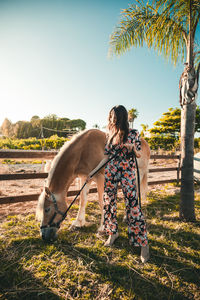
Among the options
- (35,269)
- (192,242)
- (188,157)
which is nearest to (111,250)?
(35,269)

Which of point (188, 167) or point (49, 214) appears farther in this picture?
point (188, 167)

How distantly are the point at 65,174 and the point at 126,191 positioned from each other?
100cm

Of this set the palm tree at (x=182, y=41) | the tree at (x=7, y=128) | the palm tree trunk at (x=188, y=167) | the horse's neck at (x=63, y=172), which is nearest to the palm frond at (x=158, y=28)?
the palm tree at (x=182, y=41)

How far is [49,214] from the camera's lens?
224 cm

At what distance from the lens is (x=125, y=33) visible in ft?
13.3

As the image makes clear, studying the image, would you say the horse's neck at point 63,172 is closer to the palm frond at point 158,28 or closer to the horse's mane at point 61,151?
the horse's mane at point 61,151

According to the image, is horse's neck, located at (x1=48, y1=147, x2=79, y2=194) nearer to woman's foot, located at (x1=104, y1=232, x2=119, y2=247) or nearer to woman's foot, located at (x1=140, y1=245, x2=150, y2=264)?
woman's foot, located at (x1=104, y1=232, x2=119, y2=247)

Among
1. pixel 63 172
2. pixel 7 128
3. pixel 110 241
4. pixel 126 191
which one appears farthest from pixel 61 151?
pixel 7 128

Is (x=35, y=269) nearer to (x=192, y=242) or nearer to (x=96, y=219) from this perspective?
(x=96, y=219)

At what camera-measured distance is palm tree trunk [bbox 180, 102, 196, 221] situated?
3146mm

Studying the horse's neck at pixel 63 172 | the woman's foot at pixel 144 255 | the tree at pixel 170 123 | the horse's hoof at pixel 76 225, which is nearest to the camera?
the woman's foot at pixel 144 255

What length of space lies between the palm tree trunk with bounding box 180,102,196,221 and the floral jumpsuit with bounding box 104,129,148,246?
157cm

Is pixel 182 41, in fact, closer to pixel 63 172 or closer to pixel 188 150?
pixel 188 150

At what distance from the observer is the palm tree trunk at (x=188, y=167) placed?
124 inches
